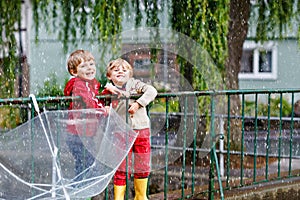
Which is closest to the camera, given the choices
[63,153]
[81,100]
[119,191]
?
[63,153]

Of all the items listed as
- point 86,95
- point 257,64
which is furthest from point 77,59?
point 257,64

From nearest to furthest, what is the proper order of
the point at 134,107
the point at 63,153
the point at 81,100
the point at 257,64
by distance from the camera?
the point at 63,153 < the point at 81,100 < the point at 134,107 < the point at 257,64

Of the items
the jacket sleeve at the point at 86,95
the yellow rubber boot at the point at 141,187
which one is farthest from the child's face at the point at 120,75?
the yellow rubber boot at the point at 141,187

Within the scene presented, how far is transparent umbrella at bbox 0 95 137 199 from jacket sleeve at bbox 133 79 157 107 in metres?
0.20

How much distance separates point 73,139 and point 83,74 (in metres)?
0.45

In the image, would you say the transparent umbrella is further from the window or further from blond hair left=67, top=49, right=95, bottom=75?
the window

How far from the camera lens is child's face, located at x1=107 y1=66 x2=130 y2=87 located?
4.45m

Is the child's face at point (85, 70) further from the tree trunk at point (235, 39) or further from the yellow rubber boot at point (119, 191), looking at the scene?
the tree trunk at point (235, 39)

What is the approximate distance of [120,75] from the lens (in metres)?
4.46

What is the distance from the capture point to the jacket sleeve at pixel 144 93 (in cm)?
444

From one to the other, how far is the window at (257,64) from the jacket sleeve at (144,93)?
636 inches

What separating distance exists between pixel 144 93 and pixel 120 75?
0.69ft

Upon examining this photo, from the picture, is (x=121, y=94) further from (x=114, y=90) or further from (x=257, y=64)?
(x=257, y=64)

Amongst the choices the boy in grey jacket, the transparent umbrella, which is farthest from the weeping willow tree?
the transparent umbrella
